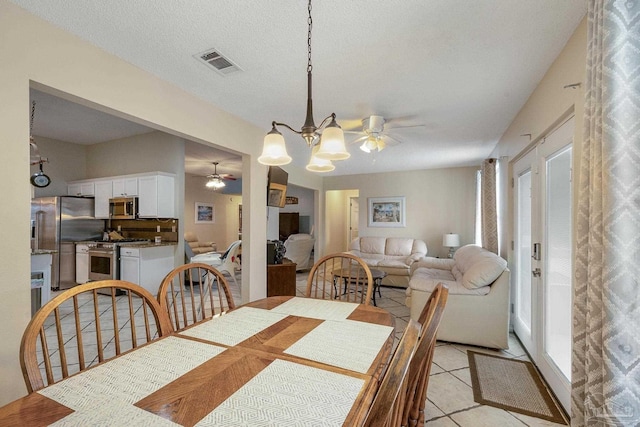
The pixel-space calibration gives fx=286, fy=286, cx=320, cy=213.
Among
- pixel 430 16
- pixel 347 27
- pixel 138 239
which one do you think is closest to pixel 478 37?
pixel 430 16

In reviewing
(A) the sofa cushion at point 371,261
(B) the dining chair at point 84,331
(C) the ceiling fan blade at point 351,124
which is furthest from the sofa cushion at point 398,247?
(B) the dining chair at point 84,331

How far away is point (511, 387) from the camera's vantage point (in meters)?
2.14

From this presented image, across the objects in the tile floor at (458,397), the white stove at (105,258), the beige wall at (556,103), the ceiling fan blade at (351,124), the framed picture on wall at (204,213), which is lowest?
the tile floor at (458,397)

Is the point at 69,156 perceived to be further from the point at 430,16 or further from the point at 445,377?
the point at 445,377

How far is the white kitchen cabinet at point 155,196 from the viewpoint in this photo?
14.5 ft

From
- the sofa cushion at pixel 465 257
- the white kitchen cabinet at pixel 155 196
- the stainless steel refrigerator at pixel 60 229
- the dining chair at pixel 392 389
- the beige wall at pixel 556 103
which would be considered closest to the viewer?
the dining chair at pixel 392 389

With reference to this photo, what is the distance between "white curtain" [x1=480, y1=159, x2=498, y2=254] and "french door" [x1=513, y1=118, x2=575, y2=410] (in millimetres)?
1192

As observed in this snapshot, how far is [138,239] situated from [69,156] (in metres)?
2.04

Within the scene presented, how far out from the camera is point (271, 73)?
2229 millimetres

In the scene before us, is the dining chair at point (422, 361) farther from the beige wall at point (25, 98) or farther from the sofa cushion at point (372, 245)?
the sofa cushion at point (372, 245)

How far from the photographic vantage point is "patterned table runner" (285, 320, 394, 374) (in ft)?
3.40

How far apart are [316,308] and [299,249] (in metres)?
5.59

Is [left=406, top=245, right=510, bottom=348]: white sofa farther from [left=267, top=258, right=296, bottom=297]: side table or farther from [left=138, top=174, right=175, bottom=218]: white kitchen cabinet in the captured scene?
[left=138, top=174, right=175, bottom=218]: white kitchen cabinet

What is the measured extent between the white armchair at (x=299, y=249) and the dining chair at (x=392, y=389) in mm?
6384
